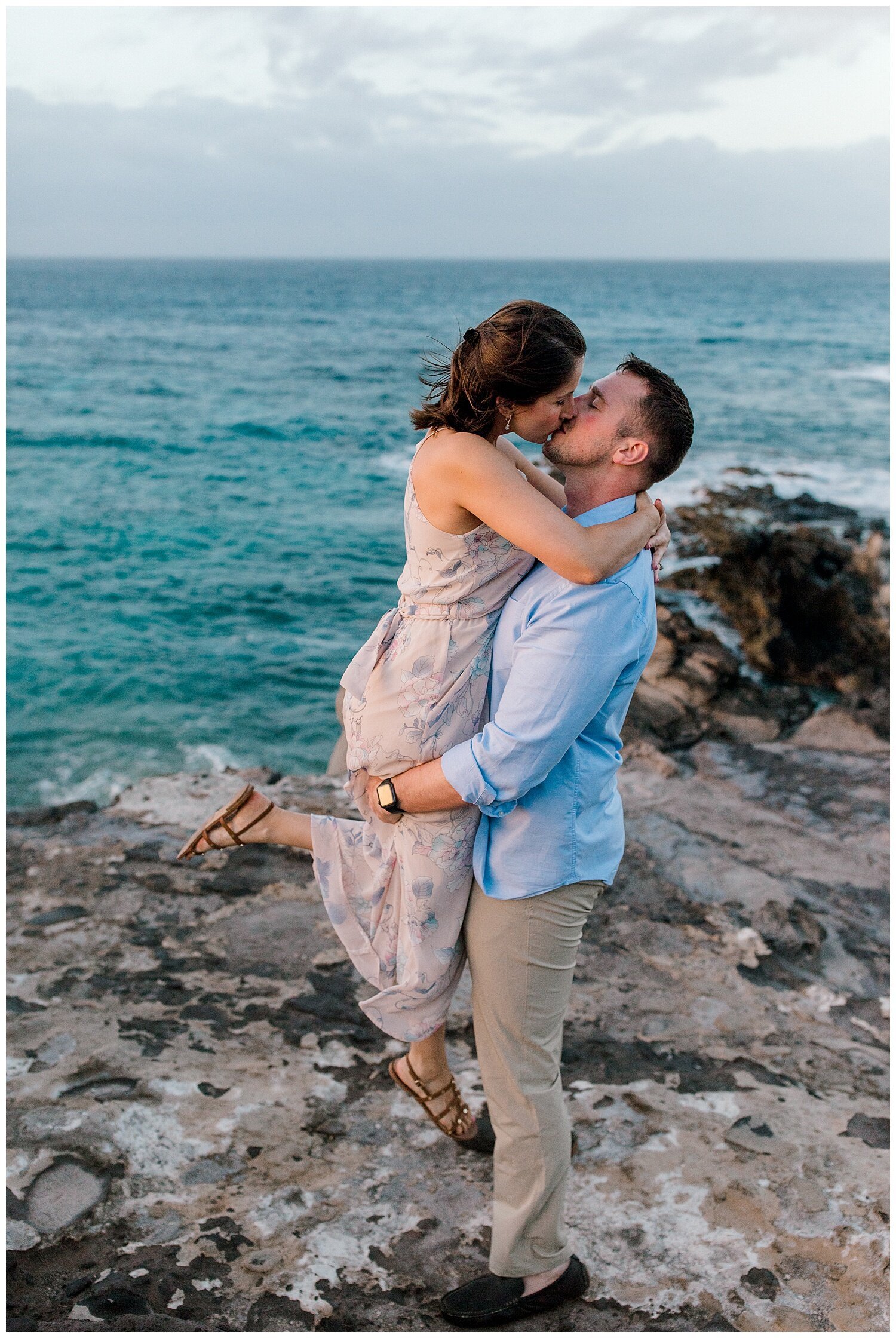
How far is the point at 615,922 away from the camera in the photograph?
462 cm

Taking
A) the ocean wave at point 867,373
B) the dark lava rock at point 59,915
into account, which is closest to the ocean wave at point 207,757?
the dark lava rock at point 59,915

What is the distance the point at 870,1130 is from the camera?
132 inches

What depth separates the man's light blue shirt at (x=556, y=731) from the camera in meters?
2.31

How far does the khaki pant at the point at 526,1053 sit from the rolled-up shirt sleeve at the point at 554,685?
39 cm

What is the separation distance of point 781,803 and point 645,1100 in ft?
11.0

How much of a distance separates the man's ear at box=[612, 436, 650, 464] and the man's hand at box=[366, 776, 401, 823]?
106cm

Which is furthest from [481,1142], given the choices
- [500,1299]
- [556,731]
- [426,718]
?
[556,731]

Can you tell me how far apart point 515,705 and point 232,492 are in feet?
65.5

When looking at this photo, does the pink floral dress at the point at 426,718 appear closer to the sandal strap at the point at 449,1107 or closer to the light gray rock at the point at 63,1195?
the sandal strap at the point at 449,1107

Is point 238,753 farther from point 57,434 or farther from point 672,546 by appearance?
point 57,434

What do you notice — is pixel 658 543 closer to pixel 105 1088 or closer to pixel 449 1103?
pixel 449 1103

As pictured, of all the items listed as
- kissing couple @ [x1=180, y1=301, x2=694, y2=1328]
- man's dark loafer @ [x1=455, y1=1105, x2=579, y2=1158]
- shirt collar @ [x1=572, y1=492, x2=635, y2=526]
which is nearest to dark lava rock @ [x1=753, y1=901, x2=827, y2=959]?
man's dark loafer @ [x1=455, y1=1105, x2=579, y2=1158]

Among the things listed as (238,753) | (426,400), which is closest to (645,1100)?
(426,400)

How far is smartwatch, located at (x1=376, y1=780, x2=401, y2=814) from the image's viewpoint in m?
2.64
